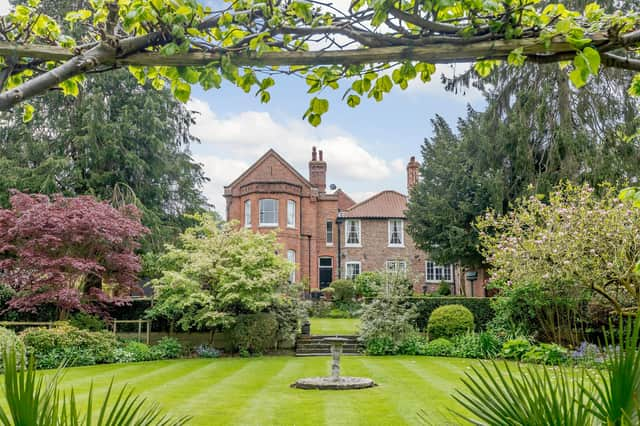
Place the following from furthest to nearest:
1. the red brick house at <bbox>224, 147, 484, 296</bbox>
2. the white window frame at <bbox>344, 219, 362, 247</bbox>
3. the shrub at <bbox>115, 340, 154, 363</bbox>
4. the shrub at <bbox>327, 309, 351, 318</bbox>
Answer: the white window frame at <bbox>344, 219, 362, 247</bbox> < the red brick house at <bbox>224, 147, 484, 296</bbox> < the shrub at <bbox>327, 309, 351, 318</bbox> < the shrub at <bbox>115, 340, 154, 363</bbox>

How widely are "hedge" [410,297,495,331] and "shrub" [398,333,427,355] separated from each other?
3.69ft

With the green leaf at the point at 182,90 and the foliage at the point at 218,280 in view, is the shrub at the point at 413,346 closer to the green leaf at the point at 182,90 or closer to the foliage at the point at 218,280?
the foliage at the point at 218,280

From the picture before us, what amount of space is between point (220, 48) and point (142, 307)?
58.1 ft

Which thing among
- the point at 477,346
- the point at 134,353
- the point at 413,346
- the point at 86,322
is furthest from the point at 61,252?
→ the point at 477,346

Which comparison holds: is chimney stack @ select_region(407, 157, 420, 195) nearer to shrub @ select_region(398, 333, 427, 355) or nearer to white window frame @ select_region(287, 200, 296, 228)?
white window frame @ select_region(287, 200, 296, 228)

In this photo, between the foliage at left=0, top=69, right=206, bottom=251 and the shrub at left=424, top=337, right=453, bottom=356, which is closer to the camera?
the shrub at left=424, top=337, right=453, bottom=356

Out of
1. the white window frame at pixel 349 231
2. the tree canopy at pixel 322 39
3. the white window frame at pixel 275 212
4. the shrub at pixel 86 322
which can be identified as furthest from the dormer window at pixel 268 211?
the tree canopy at pixel 322 39

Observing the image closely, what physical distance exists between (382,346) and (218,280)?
544 cm

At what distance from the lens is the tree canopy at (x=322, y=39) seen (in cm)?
324

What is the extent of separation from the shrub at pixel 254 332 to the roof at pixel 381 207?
1776cm

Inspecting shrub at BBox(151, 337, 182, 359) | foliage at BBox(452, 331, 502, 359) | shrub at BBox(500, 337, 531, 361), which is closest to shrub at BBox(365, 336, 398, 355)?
foliage at BBox(452, 331, 502, 359)

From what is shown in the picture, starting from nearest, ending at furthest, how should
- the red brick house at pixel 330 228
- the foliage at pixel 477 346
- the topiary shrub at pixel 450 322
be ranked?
the foliage at pixel 477 346 → the topiary shrub at pixel 450 322 → the red brick house at pixel 330 228

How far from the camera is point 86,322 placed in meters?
18.2

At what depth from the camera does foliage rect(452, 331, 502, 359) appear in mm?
16250
